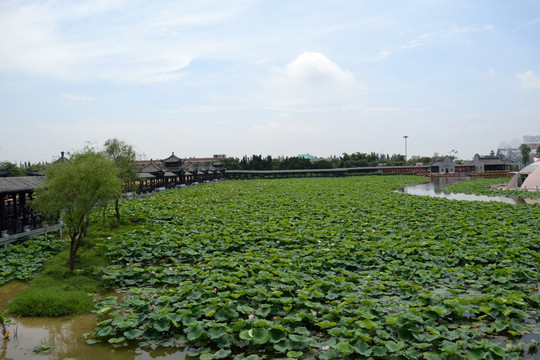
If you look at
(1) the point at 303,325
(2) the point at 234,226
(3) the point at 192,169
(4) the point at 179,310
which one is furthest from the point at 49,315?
(3) the point at 192,169

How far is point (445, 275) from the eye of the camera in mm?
7648

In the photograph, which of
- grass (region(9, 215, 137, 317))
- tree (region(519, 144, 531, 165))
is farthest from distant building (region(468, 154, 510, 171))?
grass (region(9, 215, 137, 317))

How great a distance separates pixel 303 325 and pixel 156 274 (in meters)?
3.67

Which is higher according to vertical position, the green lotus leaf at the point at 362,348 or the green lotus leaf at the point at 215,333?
the green lotus leaf at the point at 215,333

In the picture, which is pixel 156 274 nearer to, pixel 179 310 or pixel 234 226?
pixel 179 310

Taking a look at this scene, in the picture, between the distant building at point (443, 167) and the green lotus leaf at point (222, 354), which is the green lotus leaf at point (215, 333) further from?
the distant building at point (443, 167)

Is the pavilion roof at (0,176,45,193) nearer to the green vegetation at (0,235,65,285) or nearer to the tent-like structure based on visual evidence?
the green vegetation at (0,235,65,285)

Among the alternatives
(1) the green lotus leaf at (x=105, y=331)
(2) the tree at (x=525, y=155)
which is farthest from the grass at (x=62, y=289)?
(2) the tree at (x=525, y=155)

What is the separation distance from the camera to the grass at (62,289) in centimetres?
650

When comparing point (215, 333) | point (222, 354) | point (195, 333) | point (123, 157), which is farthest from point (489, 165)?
point (222, 354)

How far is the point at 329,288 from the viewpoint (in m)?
6.82

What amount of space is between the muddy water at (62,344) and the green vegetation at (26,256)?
8.03 feet

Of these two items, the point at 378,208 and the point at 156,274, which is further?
the point at 378,208

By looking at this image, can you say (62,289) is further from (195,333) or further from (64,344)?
(195,333)
